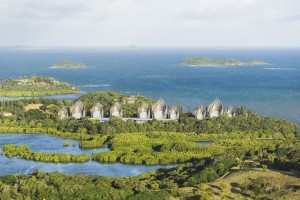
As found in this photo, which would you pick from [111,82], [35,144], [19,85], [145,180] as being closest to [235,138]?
[145,180]

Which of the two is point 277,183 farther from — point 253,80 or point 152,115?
point 253,80

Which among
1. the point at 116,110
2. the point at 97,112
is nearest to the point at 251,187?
the point at 116,110

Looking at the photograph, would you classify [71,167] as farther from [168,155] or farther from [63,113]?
[63,113]

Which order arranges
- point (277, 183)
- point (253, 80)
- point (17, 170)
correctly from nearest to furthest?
point (277, 183) < point (17, 170) < point (253, 80)

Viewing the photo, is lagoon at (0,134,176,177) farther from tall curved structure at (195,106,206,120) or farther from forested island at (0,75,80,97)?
forested island at (0,75,80,97)

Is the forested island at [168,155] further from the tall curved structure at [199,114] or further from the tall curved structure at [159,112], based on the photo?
the tall curved structure at [159,112]

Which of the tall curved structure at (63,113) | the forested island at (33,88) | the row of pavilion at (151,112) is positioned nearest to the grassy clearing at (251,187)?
the row of pavilion at (151,112)

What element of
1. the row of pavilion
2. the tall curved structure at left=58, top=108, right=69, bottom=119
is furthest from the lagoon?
the row of pavilion
